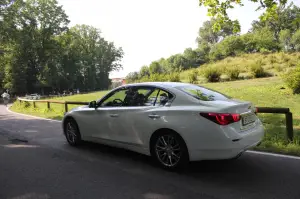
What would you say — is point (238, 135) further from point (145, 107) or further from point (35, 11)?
point (35, 11)

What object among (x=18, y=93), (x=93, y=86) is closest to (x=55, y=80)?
(x=18, y=93)

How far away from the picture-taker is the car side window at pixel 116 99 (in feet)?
19.1

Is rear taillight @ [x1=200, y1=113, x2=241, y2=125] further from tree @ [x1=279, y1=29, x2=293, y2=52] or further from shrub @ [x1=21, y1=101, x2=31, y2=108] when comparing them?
tree @ [x1=279, y1=29, x2=293, y2=52]

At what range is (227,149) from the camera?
4230 millimetres

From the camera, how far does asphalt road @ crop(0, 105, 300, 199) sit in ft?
12.9

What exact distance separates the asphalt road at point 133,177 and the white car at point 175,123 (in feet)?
1.22

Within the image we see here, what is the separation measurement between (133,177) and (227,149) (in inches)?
62.8

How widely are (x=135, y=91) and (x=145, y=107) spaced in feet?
1.98

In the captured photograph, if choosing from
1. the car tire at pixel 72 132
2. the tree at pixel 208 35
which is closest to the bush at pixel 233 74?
the car tire at pixel 72 132

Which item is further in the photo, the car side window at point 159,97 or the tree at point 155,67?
the tree at point 155,67

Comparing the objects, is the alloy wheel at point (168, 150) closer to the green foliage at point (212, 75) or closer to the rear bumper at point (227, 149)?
the rear bumper at point (227, 149)

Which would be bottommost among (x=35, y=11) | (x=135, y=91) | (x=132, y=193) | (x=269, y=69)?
(x=132, y=193)

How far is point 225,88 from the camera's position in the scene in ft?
52.7

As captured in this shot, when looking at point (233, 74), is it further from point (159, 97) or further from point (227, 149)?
point (227, 149)
